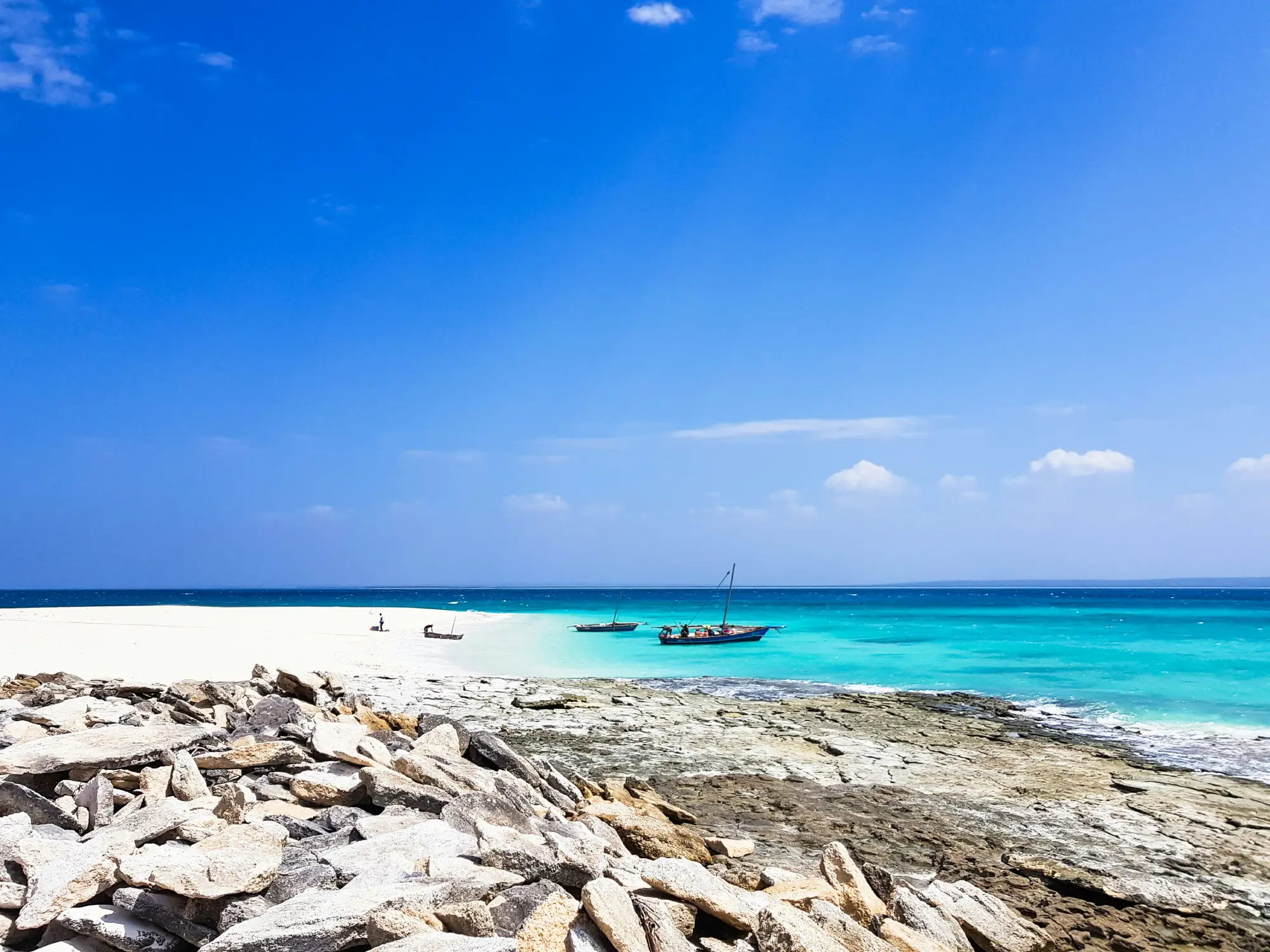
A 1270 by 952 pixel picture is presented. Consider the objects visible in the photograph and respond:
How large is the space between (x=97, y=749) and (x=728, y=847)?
5298 millimetres

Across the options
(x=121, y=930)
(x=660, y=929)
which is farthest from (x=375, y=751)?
(x=660, y=929)

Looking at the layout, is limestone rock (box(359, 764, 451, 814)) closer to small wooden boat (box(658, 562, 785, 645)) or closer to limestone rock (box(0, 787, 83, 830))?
limestone rock (box(0, 787, 83, 830))

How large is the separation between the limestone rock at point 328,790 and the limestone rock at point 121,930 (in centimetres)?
184

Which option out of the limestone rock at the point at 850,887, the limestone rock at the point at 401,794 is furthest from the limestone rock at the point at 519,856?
the limestone rock at the point at 850,887

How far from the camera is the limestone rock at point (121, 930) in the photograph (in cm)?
411

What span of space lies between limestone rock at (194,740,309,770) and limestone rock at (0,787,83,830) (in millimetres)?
1012

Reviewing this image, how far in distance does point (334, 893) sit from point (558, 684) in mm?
16960

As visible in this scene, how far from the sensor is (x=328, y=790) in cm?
607

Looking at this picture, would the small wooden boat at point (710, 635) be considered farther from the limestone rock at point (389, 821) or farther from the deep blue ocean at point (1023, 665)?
the limestone rock at point (389, 821)

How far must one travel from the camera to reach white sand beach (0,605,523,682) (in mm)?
18734

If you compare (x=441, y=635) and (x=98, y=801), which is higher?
(x=98, y=801)

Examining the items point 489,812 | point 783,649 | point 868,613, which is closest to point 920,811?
point 489,812

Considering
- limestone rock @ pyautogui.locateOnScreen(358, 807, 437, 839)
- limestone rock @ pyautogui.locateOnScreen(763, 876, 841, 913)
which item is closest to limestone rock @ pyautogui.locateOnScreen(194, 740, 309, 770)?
limestone rock @ pyautogui.locateOnScreen(358, 807, 437, 839)

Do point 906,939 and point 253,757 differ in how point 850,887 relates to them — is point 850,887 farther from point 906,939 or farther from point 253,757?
point 253,757
